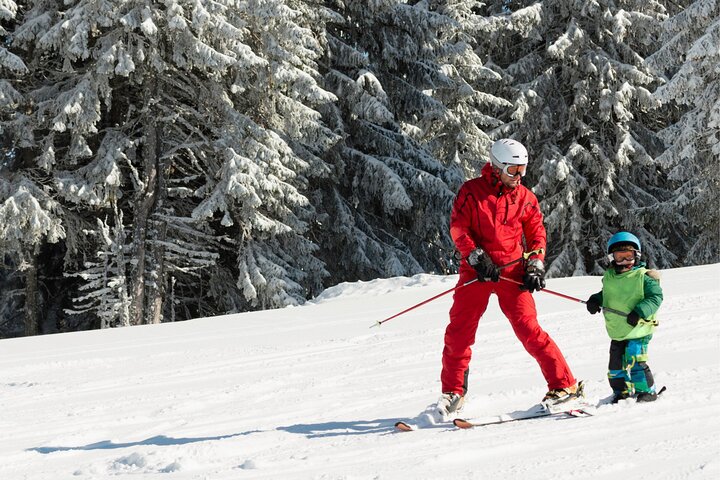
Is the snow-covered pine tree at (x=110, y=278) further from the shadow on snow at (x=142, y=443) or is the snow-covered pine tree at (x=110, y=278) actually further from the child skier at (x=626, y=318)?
the child skier at (x=626, y=318)

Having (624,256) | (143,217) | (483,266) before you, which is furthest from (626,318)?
(143,217)

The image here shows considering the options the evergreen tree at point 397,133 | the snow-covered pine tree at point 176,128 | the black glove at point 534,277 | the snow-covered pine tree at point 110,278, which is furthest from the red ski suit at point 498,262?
the evergreen tree at point 397,133

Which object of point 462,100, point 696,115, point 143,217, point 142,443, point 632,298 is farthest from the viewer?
point 462,100

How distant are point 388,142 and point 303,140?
2996 millimetres

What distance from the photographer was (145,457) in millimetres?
4234

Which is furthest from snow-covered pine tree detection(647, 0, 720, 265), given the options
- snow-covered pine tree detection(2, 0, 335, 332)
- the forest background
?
snow-covered pine tree detection(2, 0, 335, 332)

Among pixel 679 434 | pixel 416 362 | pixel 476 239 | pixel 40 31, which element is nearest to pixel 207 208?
pixel 40 31

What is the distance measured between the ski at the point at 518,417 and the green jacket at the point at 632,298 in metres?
0.53

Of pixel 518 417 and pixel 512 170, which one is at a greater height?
pixel 512 170

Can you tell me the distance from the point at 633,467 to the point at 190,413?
320cm

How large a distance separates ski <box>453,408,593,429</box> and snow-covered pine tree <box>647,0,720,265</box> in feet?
34.7

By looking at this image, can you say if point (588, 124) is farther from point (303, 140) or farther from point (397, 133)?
point (303, 140)

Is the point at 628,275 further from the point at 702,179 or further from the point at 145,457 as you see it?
the point at 702,179

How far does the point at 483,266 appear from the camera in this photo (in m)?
4.42
